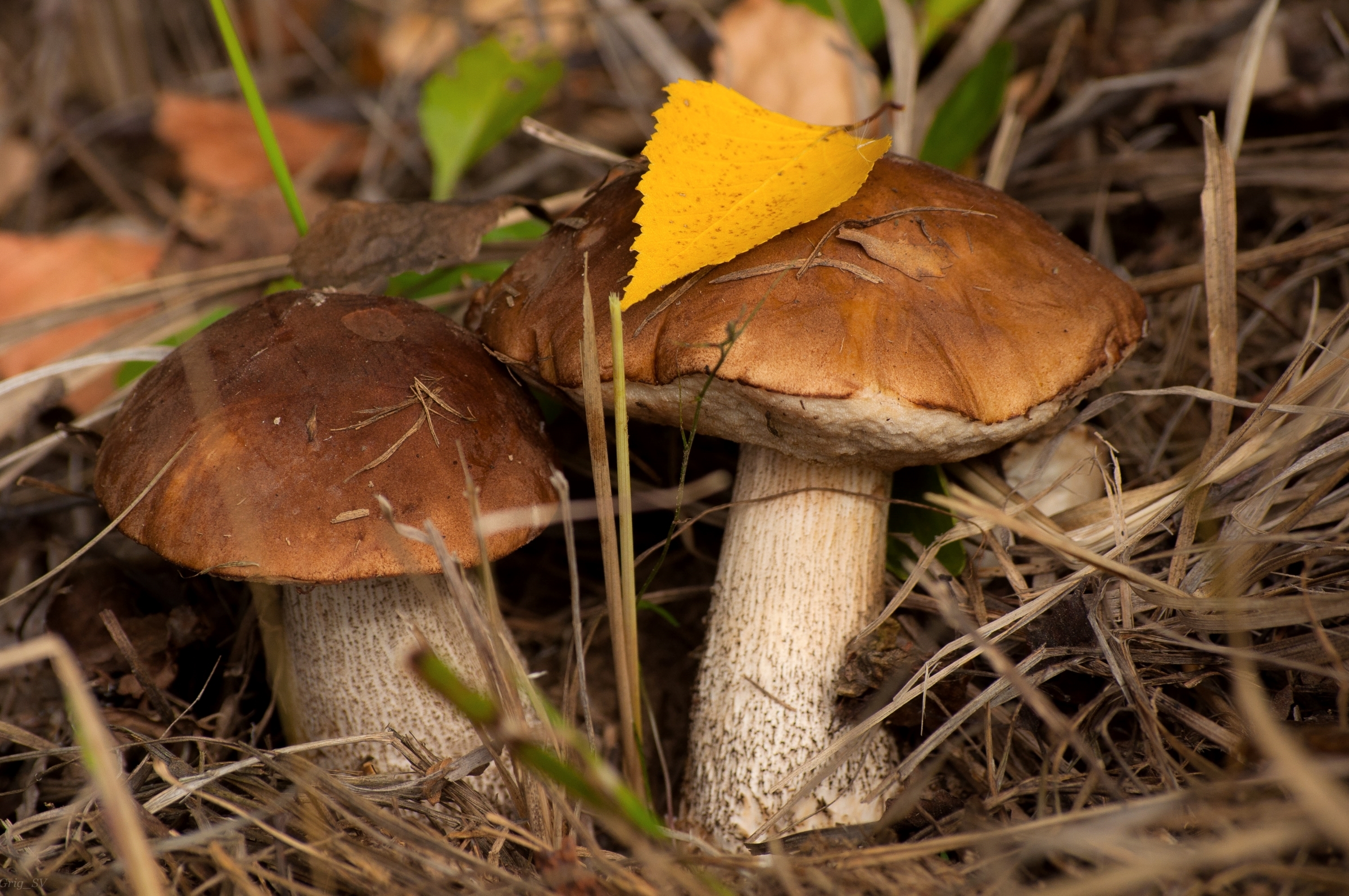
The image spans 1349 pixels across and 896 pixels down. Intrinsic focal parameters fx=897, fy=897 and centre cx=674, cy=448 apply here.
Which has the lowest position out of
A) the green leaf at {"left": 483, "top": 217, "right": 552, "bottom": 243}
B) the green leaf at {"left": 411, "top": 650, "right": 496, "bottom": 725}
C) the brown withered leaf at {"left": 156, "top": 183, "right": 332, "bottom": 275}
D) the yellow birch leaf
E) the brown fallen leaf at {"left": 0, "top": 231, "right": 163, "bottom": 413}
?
the brown fallen leaf at {"left": 0, "top": 231, "right": 163, "bottom": 413}

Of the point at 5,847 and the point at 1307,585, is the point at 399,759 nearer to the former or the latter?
the point at 5,847

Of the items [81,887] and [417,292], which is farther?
[417,292]

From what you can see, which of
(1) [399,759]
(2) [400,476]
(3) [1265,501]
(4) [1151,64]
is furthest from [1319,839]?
(4) [1151,64]

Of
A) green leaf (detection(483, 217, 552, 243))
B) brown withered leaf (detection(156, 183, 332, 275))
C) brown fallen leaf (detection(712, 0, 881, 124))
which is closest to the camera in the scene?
green leaf (detection(483, 217, 552, 243))

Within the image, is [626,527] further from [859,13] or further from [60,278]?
[60,278]

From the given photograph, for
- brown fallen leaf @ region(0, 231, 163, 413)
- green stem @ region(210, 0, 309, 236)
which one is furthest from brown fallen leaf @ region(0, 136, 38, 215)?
green stem @ region(210, 0, 309, 236)

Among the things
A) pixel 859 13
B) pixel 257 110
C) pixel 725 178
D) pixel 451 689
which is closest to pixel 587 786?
pixel 451 689

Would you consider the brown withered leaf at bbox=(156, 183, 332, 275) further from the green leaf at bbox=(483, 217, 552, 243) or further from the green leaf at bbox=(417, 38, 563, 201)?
the green leaf at bbox=(483, 217, 552, 243)

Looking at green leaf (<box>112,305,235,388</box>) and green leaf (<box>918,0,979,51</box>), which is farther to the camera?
green leaf (<box>918,0,979,51</box>)
